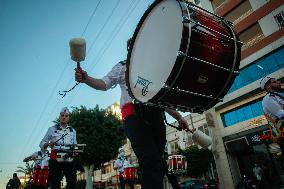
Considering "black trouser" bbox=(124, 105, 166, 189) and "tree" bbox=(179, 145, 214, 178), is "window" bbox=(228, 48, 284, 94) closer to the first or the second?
"tree" bbox=(179, 145, 214, 178)

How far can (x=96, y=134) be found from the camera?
27.4m

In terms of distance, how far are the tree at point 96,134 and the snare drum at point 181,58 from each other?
25.3 m

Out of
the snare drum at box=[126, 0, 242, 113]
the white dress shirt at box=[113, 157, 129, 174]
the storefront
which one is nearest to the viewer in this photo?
the snare drum at box=[126, 0, 242, 113]

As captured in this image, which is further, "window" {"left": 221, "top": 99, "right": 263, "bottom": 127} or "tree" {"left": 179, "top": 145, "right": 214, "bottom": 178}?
"tree" {"left": 179, "top": 145, "right": 214, "bottom": 178}

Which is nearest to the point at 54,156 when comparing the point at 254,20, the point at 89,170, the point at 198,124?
the point at 254,20

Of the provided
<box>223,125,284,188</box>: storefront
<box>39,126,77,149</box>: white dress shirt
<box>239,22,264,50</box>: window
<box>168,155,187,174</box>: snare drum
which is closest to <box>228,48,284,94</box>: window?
<box>239,22,264,50</box>: window

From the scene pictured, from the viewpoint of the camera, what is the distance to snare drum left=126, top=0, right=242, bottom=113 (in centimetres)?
233

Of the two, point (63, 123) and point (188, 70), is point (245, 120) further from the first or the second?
point (188, 70)

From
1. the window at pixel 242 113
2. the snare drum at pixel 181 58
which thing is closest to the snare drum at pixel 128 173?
the snare drum at pixel 181 58

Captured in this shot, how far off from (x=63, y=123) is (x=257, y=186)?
16946mm

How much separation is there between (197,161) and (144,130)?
2648 centimetres

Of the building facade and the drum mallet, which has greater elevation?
the building facade

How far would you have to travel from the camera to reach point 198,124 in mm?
31656

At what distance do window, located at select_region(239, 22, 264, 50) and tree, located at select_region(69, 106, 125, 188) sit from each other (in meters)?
15.7
